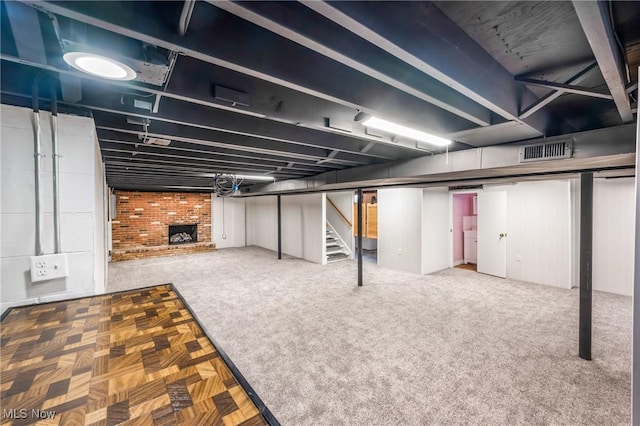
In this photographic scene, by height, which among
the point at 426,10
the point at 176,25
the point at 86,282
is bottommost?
the point at 86,282

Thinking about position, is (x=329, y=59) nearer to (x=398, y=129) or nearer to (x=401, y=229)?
(x=398, y=129)

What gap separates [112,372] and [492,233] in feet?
20.5

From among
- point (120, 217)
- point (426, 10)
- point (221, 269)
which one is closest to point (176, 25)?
point (426, 10)

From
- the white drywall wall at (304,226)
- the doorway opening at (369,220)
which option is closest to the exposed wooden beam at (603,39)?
the white drywall wall at (304,226)

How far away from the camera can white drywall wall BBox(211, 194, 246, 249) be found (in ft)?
32.1

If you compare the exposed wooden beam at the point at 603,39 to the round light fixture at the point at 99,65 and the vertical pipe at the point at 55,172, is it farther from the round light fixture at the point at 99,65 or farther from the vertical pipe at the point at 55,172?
the vertical pipe at the point at 55,172

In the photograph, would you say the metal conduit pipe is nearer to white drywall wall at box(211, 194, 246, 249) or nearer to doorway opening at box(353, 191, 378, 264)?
doorway opening at box(353, 191, 378, 264)

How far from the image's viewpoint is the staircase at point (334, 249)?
7.27m

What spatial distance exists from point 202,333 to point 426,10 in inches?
76.3

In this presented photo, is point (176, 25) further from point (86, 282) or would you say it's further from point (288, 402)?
point (288, 402)

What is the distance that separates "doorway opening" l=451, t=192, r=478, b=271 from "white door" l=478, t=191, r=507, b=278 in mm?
825

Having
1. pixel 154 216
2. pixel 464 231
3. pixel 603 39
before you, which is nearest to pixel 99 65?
pixel 603 39

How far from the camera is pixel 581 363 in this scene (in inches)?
97.3

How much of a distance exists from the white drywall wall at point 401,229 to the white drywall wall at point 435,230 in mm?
118
